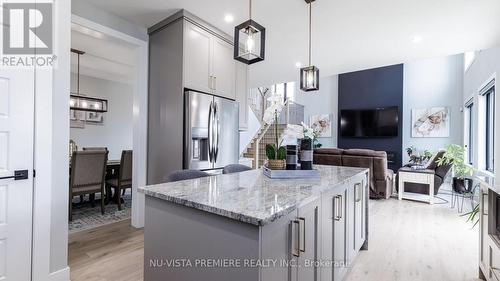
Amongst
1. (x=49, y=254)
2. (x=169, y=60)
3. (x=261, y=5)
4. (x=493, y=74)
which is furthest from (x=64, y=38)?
(x=493, y=74)

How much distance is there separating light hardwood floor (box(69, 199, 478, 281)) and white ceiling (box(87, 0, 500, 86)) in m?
2.61

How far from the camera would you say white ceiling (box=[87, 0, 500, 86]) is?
2.71 metres

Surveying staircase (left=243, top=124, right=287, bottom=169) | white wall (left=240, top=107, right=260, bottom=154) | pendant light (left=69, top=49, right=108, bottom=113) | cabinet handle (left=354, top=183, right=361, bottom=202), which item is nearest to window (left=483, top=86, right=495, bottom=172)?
cabinet handle (left=354, top=183, right=361, bottom=202)

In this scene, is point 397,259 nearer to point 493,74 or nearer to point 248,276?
point 248,276

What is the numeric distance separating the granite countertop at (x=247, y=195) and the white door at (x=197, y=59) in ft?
5.30

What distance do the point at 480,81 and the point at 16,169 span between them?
7.07 meters

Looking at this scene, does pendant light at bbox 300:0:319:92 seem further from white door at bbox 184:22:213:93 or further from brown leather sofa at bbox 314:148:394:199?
brown leather sofa at bbox 314:148:394:199

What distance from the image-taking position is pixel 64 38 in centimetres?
199

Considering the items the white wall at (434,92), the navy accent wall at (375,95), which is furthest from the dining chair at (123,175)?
the white wall at (434,92)

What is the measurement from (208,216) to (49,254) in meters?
1.62

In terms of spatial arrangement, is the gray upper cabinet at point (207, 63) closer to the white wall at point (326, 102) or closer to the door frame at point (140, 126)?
the door frame at point (140, 126)

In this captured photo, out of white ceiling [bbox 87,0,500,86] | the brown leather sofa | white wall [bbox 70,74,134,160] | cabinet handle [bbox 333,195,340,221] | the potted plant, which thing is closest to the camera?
cabinet handle [bbox 333,195,340,221]

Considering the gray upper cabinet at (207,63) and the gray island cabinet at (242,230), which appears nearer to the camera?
the gray island cabinet at (242,230)

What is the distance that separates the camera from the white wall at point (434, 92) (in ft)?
23.6
